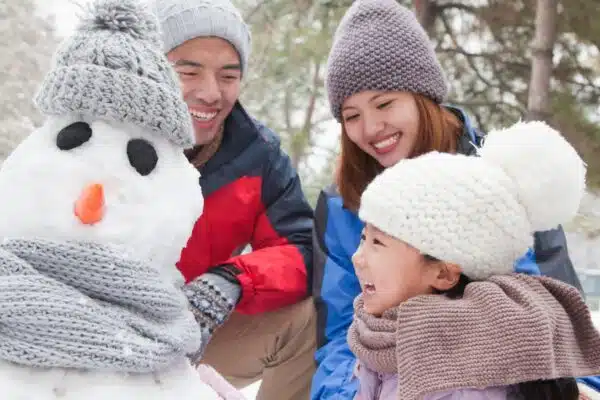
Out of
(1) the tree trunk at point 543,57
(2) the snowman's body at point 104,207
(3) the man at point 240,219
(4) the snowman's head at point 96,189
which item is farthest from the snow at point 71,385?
(1) the tree trunk at point 543,57

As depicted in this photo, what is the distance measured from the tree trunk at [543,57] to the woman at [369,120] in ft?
4.25

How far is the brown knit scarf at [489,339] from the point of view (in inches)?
39.1

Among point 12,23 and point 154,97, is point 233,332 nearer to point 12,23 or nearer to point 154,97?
point 154,97

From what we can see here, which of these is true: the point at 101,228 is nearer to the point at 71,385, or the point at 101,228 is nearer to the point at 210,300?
the point at 71,385

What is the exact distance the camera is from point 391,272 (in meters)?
1.14

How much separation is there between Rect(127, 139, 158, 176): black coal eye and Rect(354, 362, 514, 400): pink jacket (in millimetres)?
530

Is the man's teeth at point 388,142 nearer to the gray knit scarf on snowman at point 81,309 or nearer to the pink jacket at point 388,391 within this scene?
the pink jacket at point 388,391

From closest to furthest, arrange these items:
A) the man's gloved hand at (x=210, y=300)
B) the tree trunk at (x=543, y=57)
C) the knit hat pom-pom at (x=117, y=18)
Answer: the knit hat pom-pom at (x=117, y=18) < the man's gloved hand at (x=210, y=300) < the tree trunk at (x=543, y=57)

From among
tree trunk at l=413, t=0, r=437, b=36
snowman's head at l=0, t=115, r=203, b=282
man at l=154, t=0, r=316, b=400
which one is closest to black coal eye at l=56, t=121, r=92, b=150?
snowman's head at l=0, t=115, r=203, b=282

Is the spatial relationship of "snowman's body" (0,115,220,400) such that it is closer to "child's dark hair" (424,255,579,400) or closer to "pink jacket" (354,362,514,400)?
"pink jacket" (354,362,514,400)

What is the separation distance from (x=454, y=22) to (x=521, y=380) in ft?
8.92

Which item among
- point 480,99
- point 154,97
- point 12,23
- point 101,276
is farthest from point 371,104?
point 12,23

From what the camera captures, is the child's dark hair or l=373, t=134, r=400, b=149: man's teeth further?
l=373, t=134, r=400, b=149: man's teeth

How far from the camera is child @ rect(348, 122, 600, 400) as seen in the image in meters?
1.00
